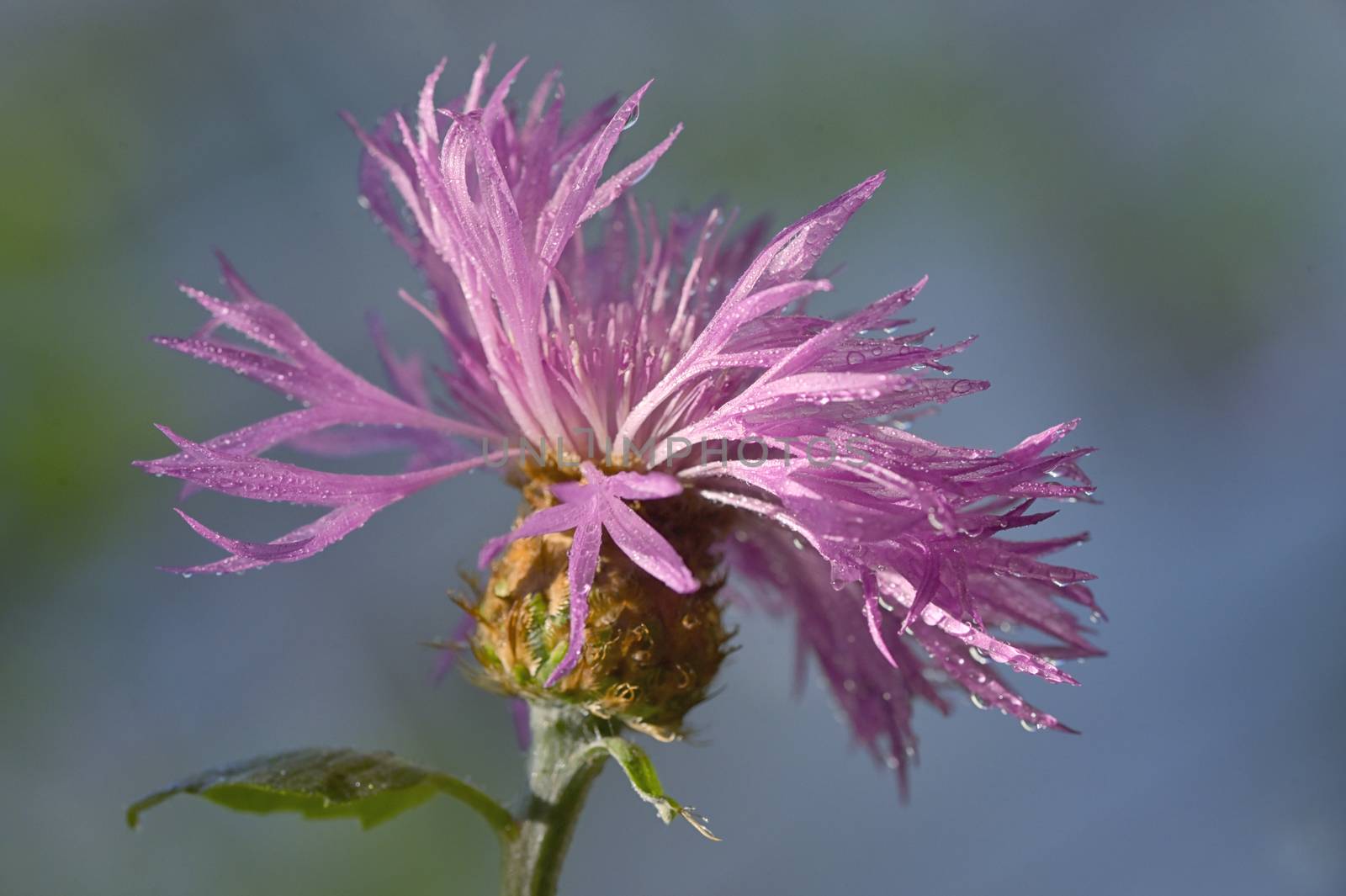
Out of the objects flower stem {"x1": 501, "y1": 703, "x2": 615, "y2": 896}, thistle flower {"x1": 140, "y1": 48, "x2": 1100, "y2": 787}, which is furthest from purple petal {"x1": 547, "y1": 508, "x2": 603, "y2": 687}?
flower stem {"x1": 501, "y1": 703, "x2": 615, "y2": 896}

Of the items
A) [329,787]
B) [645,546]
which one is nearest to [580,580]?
[645,546]

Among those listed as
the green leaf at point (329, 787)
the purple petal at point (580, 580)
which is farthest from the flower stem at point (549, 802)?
the purple petal at point (580, 580)

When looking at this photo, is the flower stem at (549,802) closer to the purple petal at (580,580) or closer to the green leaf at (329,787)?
the green leaf at (329,787)

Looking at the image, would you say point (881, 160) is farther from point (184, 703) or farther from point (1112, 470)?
point (184, 703)

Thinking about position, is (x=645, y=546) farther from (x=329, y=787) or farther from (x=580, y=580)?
(x=329, y=787)

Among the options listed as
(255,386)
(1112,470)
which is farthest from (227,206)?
(1112,470)

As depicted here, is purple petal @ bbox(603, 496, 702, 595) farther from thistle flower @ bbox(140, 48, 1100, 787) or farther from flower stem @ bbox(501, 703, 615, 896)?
flower stem @ bbox(501, 703, 615, 896)
